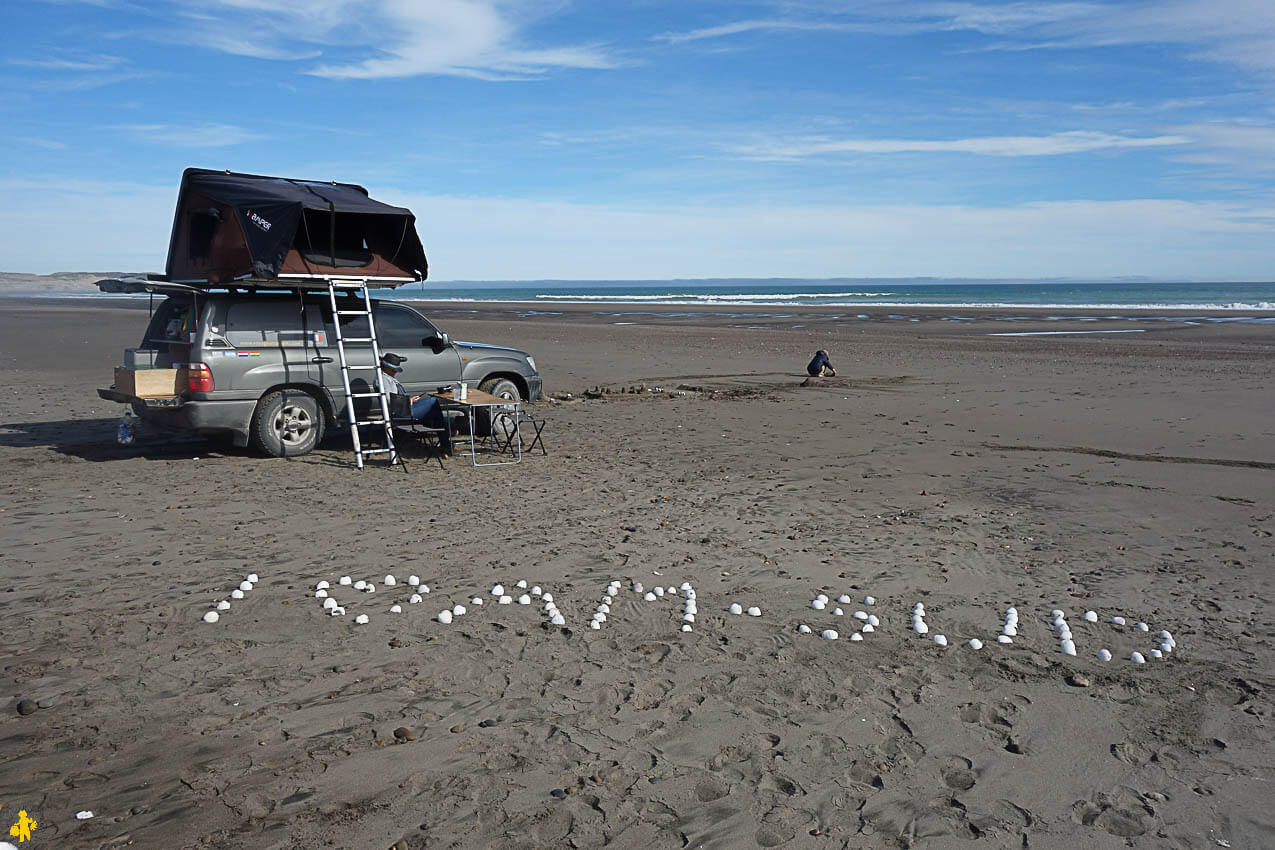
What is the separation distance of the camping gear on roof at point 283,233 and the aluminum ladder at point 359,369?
219mm

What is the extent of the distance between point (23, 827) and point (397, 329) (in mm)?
9510

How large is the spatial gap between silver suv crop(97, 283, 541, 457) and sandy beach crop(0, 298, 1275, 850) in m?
0.48

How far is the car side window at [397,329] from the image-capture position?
1259cm

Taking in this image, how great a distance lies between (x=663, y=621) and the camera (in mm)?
6027

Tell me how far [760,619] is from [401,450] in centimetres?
735

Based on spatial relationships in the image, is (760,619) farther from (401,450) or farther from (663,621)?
(401,450)

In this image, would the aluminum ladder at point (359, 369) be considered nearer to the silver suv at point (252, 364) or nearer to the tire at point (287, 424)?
the silver suv at point (252, 364)

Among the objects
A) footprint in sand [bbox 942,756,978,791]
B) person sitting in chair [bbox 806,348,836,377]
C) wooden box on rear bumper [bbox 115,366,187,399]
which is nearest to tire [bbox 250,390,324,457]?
wooden box on rear bumper [bbox 115,366,187,399]

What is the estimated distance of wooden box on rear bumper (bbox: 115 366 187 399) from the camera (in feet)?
34.4

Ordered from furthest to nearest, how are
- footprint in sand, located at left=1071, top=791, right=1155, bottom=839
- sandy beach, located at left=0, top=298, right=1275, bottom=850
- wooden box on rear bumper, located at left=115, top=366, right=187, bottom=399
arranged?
1. wooden box on rear bumper, located at left=115, top=366, right=187, bottom=399
2. sandy beach, located at left=0, top=298, right=1275, bottom=850
3. footprint in sand, located at left=1071, top=791, right=1155, bottom=839

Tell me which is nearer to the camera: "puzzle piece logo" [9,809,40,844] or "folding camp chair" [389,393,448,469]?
"puzzle piece logo" [9,809,40,844]

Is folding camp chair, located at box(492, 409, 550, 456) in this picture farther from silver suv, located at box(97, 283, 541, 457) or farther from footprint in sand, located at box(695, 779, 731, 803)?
footprint in sand, located at box(695, 779, 731, 803)

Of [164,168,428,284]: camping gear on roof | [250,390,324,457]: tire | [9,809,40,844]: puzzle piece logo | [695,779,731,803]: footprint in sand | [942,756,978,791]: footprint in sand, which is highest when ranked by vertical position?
[164,168,428,284]: camping gear on roof

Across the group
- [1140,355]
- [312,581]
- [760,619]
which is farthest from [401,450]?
[1140,355]
